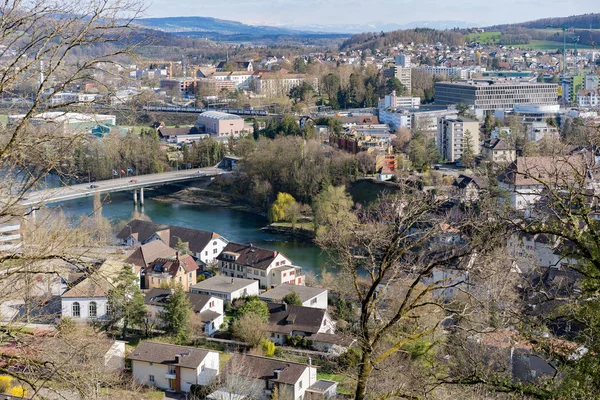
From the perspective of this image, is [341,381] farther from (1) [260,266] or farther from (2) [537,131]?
(2) [537,131]

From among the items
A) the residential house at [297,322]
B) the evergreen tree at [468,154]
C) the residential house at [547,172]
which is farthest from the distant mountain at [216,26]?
the residential house at [547,172]

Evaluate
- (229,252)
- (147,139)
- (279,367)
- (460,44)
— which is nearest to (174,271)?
(229,252)

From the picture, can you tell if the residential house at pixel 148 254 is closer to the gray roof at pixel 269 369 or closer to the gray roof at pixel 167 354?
the gray roof at pixel 167 354

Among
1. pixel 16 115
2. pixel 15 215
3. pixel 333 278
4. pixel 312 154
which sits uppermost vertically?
pixel 16 115

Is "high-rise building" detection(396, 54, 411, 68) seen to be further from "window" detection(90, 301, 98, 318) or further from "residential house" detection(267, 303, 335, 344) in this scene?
"window" detection(90, 301, 98, 318)

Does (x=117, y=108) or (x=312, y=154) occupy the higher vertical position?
(x=117, y=108)

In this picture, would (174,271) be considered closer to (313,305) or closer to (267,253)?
(267,253)
